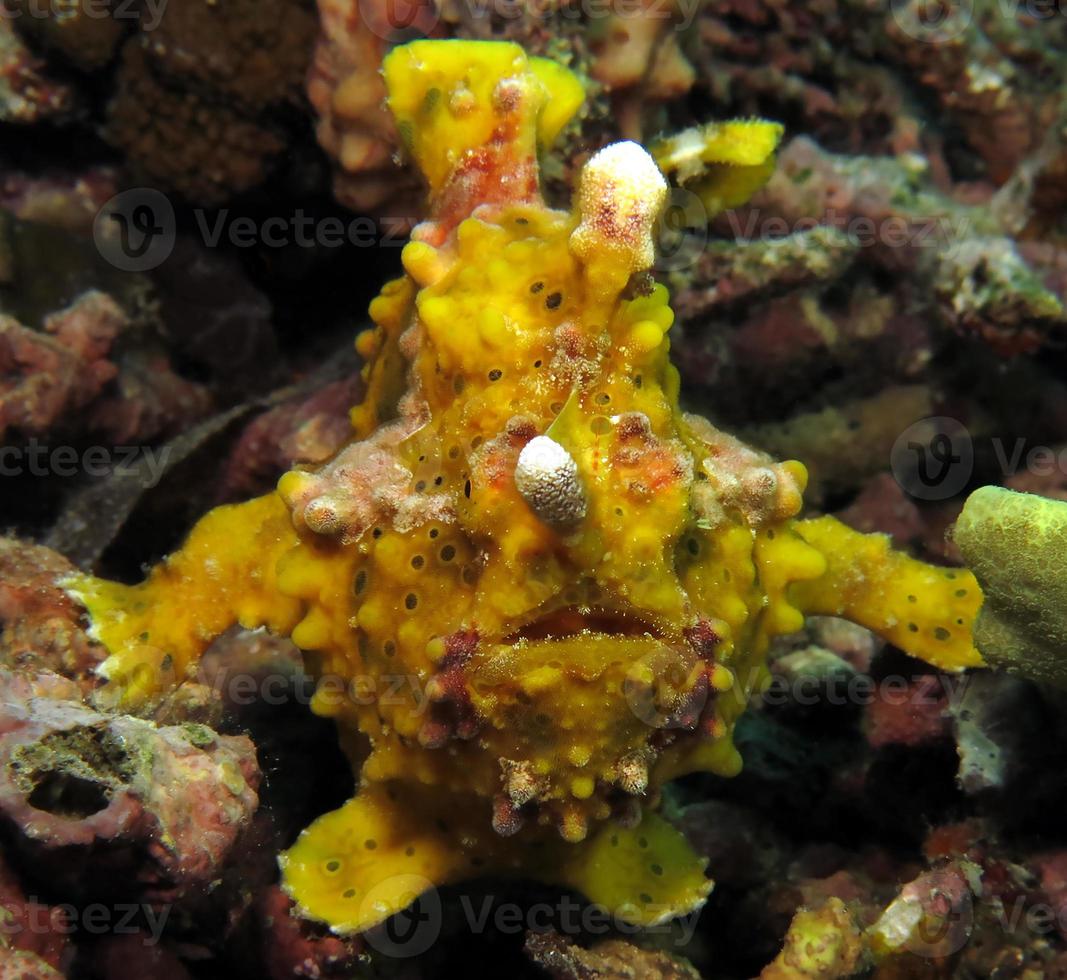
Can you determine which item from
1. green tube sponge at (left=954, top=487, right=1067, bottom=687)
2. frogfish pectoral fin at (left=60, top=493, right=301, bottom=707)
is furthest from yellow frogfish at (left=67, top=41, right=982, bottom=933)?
green tube sponge at (left=954, top=487, right=1067, bottom=687)

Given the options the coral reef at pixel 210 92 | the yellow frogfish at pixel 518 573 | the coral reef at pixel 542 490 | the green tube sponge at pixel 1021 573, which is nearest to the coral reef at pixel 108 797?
the coral reef at pixel 542 490

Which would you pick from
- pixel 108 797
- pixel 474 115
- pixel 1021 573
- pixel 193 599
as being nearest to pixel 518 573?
pixel 108 797

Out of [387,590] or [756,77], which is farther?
[756,77]

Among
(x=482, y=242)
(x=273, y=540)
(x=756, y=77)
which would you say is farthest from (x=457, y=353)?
(x=756, y=77)

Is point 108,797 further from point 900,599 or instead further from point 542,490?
point 900,599

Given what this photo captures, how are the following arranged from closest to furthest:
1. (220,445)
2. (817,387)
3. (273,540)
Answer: (273,540)
(220,445)
(817,387)

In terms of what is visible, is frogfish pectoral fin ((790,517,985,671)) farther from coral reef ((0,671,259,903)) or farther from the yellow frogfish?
coral reef ((0,671,259,903))

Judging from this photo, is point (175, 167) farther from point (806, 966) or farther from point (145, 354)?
point (806, 966)

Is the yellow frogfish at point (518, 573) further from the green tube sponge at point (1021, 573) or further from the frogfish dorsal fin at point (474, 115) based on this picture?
the green tube sponge at point (1021, 573)
